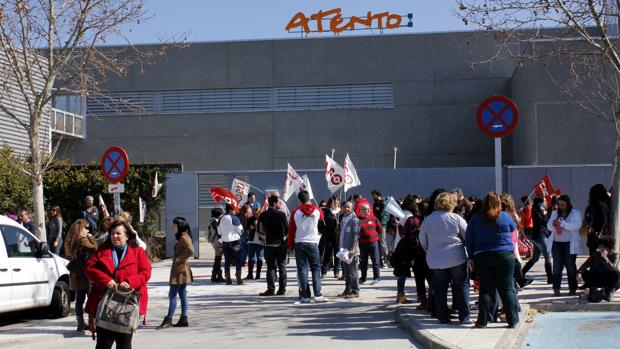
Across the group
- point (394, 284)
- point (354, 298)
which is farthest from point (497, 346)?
point (394, 284)

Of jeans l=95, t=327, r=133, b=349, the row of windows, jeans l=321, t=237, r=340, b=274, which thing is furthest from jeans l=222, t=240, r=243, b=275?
the row of windows

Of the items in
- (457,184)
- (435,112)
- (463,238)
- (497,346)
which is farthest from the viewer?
(435,112)

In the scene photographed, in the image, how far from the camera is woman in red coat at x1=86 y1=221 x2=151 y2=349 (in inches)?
299

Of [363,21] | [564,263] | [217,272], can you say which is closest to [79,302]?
[217,272]

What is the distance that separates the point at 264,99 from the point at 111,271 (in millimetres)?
32296

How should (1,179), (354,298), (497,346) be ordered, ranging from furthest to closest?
(1,179) < (354,298) < (497,346)

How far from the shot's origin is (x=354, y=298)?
15.4 m

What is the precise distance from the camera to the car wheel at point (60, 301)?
45.0 ft

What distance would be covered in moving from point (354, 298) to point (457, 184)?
40.7 feet

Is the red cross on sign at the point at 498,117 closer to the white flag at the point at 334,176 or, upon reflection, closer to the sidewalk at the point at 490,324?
the sidewalk at the point at 490,324

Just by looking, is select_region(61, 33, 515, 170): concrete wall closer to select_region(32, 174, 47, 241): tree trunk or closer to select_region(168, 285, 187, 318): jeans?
select_region(32, 174, 47, 241): tree trunk

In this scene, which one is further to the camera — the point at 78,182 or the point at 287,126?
the point at 287,126

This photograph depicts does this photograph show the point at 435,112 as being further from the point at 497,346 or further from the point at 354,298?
the point at 497,346

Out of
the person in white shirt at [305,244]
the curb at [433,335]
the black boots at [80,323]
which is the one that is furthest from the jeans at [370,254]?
the black boots at [80,323]
